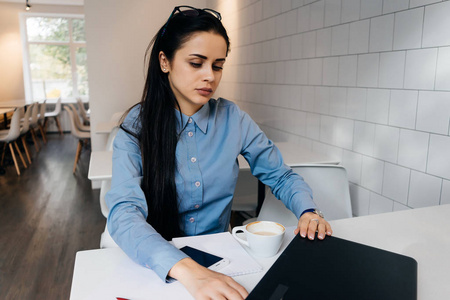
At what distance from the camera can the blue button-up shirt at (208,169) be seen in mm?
1054

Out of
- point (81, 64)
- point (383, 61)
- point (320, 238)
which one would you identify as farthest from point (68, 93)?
point (320, 238)

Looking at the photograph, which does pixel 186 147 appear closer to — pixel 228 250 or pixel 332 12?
pixel 228 250

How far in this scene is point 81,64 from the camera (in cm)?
884

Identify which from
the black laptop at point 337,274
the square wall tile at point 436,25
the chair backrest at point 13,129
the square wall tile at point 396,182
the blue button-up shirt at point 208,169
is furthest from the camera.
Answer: the chair backrest at point 13,129

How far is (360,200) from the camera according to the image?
1942 millimetres

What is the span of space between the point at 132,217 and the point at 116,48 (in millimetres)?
3635

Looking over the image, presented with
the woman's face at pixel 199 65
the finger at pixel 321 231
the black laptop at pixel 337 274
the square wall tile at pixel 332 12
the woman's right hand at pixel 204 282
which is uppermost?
the square wall tile at pixel 332 12

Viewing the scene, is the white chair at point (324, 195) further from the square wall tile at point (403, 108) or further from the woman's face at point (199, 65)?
the woman's face at point (199, 65)

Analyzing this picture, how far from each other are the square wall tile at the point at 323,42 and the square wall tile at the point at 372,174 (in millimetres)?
667

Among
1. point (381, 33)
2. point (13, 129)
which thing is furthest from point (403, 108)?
point (13, 129)

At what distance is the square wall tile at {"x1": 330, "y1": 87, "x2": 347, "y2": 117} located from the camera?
2008mm

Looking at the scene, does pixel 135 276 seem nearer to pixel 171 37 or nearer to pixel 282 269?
pixel 282 269

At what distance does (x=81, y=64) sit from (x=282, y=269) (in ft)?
29.9

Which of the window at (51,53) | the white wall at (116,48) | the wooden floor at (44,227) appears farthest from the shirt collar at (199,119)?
the window at (51,53)
